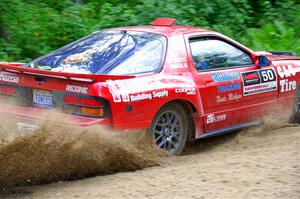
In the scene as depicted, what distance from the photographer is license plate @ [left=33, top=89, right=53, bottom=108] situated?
21.4 feet

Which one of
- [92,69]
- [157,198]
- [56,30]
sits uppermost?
[56,30]

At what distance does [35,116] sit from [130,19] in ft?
19.7

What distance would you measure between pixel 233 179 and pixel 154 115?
1353mm

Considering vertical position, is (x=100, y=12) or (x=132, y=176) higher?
(x=100, y=12)

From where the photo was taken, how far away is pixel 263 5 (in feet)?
47.3

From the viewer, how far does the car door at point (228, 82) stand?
7355mm

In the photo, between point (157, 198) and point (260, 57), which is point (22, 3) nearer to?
point (260, 57)

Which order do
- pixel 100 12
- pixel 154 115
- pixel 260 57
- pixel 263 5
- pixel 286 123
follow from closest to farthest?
pixel 154 115 → pixel 260 57 → pixel 286 123 → pixel 100 12 → pixel 263 5

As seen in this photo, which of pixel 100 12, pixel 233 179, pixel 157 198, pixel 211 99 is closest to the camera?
pixel 157 198

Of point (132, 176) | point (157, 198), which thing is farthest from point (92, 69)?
point (157, 198)

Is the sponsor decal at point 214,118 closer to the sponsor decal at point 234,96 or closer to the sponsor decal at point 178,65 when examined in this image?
the sponsor decal at point 234,96

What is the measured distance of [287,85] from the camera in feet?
27.8

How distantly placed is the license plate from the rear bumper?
9 centimetres

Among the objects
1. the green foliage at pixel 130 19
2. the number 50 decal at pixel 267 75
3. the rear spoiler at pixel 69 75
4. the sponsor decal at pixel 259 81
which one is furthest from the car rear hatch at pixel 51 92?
the green foliage at pixel 130 19
